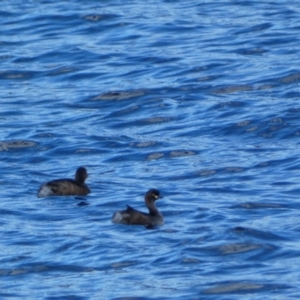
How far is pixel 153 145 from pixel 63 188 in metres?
2.94

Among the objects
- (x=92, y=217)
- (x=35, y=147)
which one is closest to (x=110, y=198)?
(x=92, y=217)

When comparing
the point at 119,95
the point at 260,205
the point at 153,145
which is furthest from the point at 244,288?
the point at 119,95

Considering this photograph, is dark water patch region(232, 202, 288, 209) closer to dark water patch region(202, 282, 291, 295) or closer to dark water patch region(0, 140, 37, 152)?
dark water patch region(202, 282, 291, 295)

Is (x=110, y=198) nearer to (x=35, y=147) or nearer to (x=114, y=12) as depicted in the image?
(x=35, y=147)

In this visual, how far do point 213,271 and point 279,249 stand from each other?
0.99 m

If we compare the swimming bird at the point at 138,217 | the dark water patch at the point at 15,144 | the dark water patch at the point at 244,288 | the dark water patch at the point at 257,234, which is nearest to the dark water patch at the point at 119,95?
the dark water patch at the point at 15,144

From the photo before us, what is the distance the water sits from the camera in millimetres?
13398

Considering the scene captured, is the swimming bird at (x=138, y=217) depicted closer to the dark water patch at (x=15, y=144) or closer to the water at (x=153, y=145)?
the water at (x=153, y=145)

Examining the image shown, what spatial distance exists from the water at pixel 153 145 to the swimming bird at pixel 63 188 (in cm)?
10

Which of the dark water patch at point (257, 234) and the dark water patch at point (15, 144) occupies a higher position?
the dark water patch at point (257, 234)

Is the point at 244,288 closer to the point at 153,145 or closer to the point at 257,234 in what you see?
the point at 257,234

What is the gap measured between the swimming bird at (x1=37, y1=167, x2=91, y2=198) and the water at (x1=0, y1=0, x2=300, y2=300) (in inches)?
4.1

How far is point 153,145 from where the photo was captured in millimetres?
19219

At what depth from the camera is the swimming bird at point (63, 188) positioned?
16.4 m
